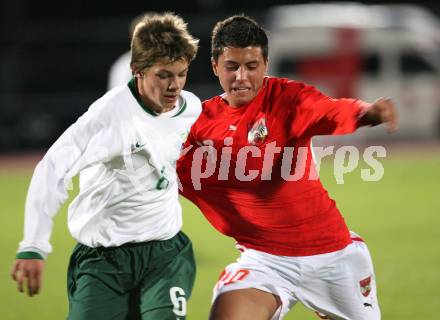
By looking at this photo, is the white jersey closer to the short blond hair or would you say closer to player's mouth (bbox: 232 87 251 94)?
the short blond hair

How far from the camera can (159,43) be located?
14.6 feet

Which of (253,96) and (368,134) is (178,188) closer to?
(253,96)

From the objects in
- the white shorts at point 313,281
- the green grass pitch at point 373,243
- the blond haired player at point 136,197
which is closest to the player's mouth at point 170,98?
the blond haired player at point 136,197

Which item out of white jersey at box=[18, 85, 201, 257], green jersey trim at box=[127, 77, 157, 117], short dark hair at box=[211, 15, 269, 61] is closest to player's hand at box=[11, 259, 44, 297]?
white jersey at box=[18, 85, 201, 257]

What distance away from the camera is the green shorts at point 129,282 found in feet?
14.3

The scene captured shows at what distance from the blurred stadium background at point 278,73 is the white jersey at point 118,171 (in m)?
2.55

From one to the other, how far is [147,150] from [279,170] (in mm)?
788

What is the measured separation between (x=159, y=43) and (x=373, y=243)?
5961mm

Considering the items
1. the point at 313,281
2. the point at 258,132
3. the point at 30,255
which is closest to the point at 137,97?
the point at 258,132

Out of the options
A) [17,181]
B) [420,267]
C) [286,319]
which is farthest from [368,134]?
[286,319]

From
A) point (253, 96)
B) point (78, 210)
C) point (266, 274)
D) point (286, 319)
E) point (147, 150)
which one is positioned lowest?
point (286, 319)

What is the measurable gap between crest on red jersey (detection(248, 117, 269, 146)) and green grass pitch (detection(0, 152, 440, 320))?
2.31m

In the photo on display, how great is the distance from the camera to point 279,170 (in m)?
4.88

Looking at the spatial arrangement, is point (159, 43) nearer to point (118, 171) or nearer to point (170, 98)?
point (170, 98)
